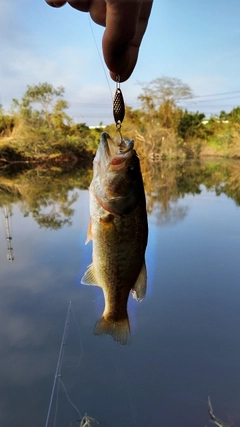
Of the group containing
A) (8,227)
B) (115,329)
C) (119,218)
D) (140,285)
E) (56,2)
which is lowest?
(8,227)

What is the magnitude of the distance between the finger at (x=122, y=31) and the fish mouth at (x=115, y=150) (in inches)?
14.4

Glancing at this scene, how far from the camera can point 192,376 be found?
4184mm

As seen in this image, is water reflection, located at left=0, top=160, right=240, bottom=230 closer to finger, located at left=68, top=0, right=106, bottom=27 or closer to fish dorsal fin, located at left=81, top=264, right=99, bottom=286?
fish dorsal fin, located at left=81, top=264, right=99, bottom=286

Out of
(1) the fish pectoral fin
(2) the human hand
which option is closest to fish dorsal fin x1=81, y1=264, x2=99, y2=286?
(1) the fish pectoral fin

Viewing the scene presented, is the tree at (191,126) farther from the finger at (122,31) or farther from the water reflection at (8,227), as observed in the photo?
the finger at (122,31)

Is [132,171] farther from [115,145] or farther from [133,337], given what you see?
[133,337]

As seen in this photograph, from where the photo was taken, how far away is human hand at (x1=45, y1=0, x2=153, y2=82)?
60cm

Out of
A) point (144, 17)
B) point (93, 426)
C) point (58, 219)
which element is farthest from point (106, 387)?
point (58, 219)

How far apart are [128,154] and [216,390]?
3.48m

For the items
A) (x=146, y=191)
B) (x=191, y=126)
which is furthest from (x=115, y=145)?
(x=191, y=126)

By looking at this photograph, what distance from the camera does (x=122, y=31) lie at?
65cm

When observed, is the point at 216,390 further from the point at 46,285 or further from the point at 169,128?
the point at 169,128

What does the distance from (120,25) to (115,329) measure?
3.66ft

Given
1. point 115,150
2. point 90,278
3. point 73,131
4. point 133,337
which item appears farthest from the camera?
point 73,131
